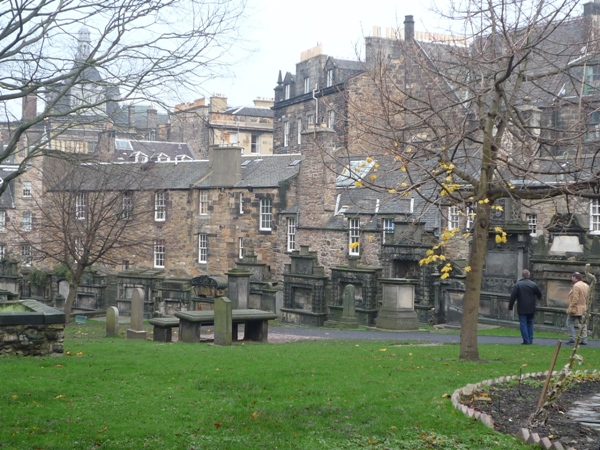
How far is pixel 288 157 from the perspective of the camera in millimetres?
50062

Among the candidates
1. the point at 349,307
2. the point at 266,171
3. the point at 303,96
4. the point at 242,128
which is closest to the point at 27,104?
the point at 349,307

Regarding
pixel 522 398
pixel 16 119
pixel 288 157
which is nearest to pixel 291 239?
pixel 288 157

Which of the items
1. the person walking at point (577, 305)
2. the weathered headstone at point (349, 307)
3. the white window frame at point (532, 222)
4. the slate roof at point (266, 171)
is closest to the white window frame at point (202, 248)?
the slate roof at point (266, 171)

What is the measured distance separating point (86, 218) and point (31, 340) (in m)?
23.5

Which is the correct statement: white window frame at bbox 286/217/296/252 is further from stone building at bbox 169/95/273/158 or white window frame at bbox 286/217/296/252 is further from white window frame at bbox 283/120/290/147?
stone building at bbox 169/95/273/158

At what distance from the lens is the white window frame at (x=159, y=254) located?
5144 cm

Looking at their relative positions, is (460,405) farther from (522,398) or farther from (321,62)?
(321,62)

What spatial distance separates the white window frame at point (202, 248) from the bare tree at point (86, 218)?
3.76 metres

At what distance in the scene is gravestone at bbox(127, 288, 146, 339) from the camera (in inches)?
864

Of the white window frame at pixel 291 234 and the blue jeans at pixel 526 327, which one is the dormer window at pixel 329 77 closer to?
the white window frame at pixel 291 234

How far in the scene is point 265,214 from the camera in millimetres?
47406

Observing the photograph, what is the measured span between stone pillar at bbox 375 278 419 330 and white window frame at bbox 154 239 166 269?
26735mm

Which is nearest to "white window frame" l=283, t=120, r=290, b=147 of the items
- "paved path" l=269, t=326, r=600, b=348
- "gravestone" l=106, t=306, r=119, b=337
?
"paved path" l=269, t=326, r=600, b=348

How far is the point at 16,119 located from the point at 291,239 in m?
29.9
